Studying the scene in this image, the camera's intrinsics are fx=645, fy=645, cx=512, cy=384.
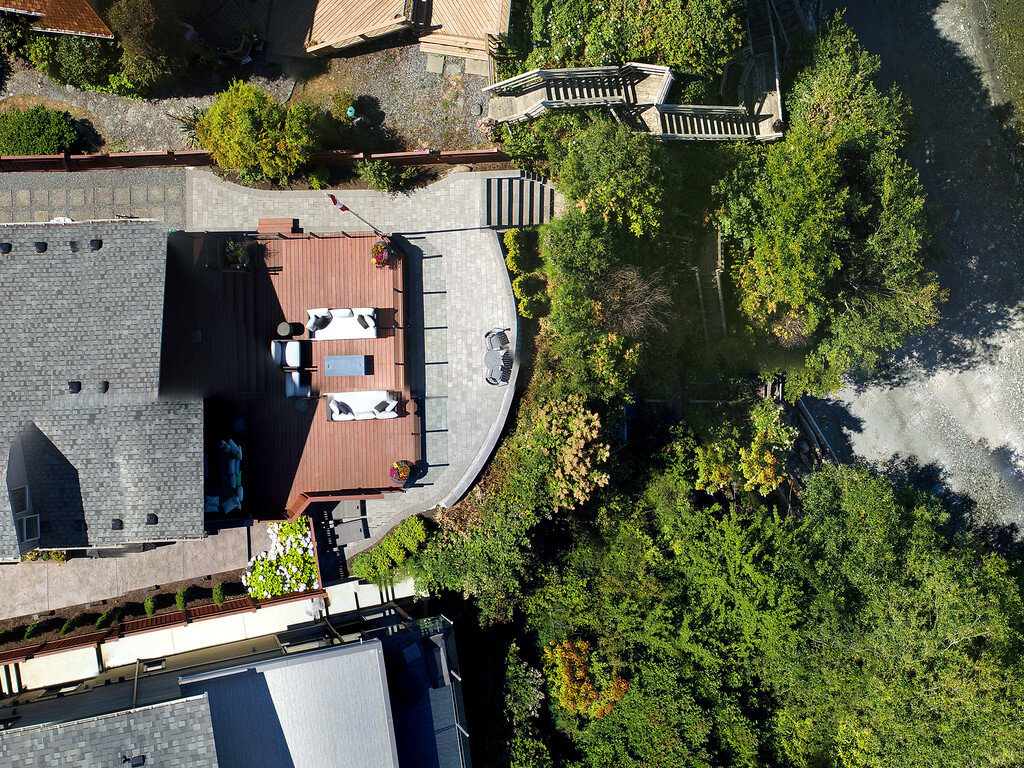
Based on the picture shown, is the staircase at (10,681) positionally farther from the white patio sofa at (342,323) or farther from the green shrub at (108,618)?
the white patio sofa at (342,323)

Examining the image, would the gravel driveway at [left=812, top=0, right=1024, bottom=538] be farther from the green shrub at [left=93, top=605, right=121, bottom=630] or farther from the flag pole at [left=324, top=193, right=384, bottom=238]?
the green shrub at [left=93, top=605, right=121, bottom=630]

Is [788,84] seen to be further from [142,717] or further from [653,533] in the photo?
[142,717]

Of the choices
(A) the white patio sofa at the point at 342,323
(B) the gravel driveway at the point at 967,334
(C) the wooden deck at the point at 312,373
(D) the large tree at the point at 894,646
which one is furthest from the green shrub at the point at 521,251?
(B) the gravel driveway at the point at 967,334

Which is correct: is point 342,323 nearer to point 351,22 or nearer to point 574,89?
point 351,22

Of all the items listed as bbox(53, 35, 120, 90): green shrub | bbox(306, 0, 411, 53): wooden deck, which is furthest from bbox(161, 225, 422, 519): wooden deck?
bbox(306, 0, 411, 53): wooden deck

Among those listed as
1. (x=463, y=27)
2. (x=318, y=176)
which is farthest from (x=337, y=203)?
(x=463, y=27)

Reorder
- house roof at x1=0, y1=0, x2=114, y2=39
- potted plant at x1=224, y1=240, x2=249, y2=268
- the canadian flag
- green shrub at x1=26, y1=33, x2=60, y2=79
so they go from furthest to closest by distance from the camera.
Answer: the canadian flag, potted plant at x1=224, y1=240, x2=249, y2=268, green shrub at x1=26, y1=33, x2=60, y2=79, house roof at x1=0, y1=0, x2=114, y2=39

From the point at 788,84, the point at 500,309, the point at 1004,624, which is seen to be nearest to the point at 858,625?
the point at 1004,624
